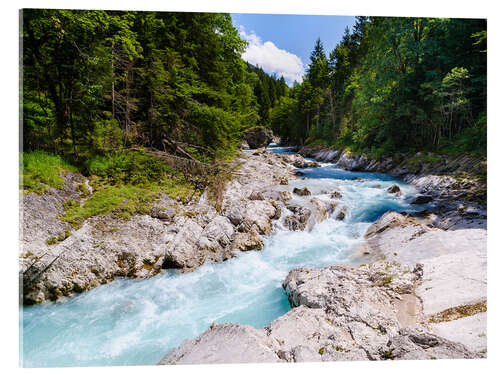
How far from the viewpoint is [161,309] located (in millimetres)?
3383

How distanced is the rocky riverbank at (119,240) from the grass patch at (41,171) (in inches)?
5.1

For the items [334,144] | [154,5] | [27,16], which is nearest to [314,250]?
[154,5]

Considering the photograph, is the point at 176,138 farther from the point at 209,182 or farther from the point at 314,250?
the point at 314,250

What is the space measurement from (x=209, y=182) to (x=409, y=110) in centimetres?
1119

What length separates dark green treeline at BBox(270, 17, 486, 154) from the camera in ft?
17.0

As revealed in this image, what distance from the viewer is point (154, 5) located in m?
3.02

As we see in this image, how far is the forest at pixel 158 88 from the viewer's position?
3.58 metres

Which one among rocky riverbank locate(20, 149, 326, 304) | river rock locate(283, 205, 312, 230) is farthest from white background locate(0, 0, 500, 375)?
river rock locate(283, 205, 312, 230)

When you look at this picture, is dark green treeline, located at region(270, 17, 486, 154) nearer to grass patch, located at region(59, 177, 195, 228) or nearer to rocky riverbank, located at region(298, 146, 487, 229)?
rocky riverbank, located at region(298, 146, 487, 229)

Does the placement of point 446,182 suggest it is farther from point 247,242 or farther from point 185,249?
point 185,249

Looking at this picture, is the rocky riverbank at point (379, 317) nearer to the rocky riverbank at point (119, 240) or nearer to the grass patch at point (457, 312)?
the grass patch at point (457, 312)

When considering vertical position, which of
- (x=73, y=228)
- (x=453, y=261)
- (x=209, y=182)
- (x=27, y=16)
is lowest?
(x=453, y=261)

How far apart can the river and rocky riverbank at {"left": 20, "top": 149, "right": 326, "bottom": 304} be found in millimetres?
210

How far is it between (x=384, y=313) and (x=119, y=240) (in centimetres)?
433
